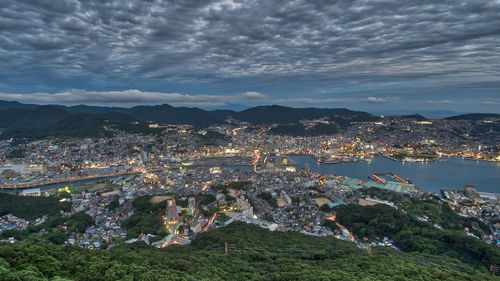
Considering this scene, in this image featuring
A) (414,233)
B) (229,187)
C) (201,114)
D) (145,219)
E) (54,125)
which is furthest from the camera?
(201,114)

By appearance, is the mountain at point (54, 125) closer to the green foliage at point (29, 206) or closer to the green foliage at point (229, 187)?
the green foliage at point (29, 206)

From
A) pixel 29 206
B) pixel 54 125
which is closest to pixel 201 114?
pixel 54 125

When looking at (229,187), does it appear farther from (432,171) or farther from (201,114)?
(201,114)

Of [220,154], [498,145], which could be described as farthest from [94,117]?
[498,145]

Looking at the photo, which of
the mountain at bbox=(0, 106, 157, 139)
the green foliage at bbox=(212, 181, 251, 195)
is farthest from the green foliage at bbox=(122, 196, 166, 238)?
the mountain at bbox=(0, 106, 157, 139)

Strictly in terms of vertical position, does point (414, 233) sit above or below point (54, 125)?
below

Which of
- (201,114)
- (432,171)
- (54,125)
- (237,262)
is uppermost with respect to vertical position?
(201,114)

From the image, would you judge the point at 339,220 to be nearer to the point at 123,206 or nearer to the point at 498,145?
the point at 123,206
